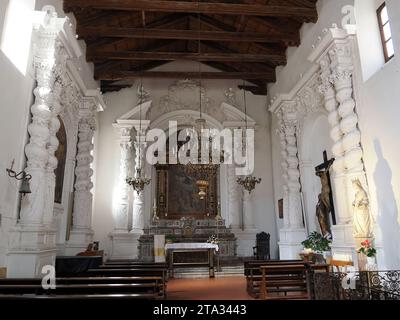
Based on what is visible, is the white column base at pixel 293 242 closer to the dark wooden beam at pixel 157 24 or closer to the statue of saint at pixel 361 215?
the statue of saint at pixel 361 215

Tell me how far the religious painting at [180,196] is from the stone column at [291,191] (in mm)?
3111

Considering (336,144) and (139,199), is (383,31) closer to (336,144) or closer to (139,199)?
(336,144)

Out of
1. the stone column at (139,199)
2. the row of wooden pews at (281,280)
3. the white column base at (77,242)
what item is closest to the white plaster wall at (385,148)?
the row of wooden pews at (281,280)

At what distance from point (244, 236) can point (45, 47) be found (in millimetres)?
9039

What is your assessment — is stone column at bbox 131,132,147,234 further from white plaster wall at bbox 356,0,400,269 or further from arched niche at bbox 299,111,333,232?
white plaster wall at bbox 356,0,400,269

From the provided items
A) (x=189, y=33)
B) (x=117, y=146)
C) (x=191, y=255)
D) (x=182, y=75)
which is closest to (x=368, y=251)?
(x=191, y=255)

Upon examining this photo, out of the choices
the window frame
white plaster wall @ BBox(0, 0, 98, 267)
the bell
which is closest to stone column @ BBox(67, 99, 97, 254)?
white plaster wall @ BBox(0, 0, 98, 267)

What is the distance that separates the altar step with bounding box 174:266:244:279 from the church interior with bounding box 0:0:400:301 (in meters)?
0.06

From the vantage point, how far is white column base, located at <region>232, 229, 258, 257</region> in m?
12.3

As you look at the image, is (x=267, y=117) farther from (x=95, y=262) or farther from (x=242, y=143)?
(x=95, y=262)

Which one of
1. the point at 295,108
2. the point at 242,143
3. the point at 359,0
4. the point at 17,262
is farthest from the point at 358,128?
the point at 17,262

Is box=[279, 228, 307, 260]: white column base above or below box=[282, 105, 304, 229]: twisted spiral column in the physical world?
below

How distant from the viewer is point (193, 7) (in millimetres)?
8609

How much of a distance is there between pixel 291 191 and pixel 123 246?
6.21 meters
